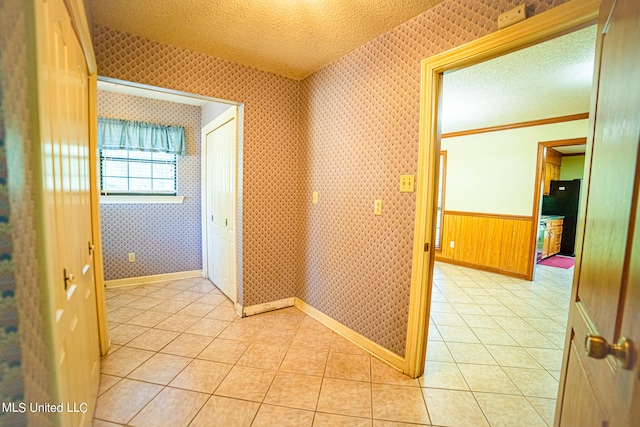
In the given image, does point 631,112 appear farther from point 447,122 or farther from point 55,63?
point 447,122

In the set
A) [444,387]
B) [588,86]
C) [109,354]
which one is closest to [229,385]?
[109,354]

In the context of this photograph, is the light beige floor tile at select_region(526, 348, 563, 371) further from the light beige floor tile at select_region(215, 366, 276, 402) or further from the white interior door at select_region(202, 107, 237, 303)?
the white interior door at select_region(202, 107, 237, 303)

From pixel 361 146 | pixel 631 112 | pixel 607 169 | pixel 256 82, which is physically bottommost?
pixel 607 169

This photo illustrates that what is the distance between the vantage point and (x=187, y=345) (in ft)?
7.14

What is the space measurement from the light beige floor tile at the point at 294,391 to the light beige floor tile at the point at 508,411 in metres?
1.02

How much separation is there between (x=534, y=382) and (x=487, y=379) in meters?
0.31

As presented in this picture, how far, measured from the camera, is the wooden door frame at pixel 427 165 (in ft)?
4.75

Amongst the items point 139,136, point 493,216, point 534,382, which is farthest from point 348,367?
point 493,216

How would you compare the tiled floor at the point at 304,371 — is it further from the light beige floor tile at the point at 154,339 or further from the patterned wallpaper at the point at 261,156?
the patterned wallpaper at the point at 261,156

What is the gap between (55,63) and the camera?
94cm

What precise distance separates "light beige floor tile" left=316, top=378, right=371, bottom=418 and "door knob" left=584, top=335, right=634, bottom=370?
128cm

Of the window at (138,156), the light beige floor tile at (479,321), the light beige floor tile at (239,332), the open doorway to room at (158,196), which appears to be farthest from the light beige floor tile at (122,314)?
the light beige floor tile at (479,321)

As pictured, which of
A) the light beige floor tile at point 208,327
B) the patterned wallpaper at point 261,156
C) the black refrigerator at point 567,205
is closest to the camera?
the patterned wallpaper at point 261,156

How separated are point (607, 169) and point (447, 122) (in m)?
4.17
